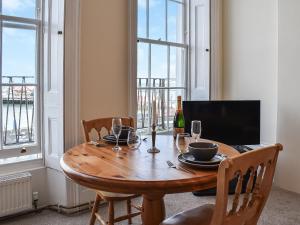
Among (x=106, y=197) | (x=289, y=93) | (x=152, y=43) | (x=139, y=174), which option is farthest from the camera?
(x=152, y=43)

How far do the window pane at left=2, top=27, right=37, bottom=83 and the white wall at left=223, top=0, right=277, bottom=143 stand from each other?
7.95 ft

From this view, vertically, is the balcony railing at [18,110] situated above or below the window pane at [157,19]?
below

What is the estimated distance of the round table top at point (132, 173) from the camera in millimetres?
1246

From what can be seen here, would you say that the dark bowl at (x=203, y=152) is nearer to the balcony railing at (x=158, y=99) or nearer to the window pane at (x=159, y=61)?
the balcony railing at (x=158, y=99)

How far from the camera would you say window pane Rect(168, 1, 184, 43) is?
367cm

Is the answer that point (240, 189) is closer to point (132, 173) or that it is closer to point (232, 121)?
point (132, 173)

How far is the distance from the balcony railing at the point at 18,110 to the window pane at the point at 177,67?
172 centimetres

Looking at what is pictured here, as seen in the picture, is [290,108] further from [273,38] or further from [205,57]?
[205,57]

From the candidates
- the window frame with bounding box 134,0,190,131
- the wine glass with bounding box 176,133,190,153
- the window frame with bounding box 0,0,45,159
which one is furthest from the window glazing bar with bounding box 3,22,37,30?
the wine glass with bounding box 176,133,190,153

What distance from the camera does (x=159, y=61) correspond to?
3555 millimetres

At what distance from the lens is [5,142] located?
104 inches

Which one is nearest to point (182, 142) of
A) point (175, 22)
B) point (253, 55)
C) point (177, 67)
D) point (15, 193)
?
point (15, 193)

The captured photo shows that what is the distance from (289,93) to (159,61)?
4.97 feet

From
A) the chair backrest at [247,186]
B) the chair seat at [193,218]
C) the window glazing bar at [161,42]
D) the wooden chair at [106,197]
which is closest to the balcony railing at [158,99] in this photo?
the window glazing bar at [161,42]
